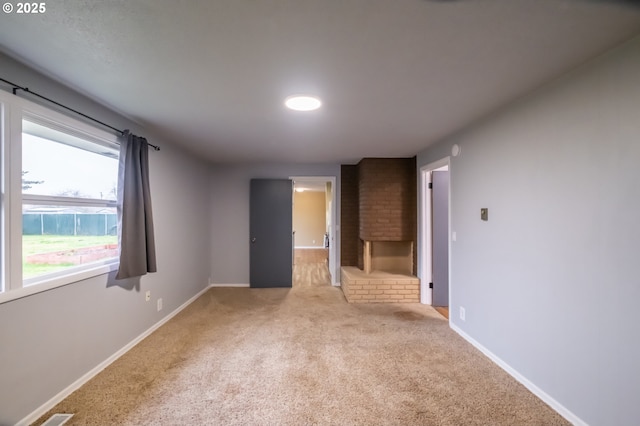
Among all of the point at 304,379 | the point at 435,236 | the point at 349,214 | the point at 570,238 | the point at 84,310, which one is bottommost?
the point at 304,379

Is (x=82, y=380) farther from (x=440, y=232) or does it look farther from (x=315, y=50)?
(x=440, y=232)

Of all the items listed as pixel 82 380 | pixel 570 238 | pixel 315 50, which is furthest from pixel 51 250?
pixel 570 238

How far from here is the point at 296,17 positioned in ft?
4.05

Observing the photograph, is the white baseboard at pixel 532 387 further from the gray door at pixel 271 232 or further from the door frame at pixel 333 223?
the gray door at pixel 271 232

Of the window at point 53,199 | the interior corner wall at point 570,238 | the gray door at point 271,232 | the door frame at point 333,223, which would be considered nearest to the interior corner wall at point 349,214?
the door frame at point 333,223

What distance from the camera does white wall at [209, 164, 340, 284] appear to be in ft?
16.0

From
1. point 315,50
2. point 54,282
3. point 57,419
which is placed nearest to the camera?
point 315,50

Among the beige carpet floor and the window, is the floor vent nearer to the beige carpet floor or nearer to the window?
the beige carpet floor

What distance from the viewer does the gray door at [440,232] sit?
389 centimetres

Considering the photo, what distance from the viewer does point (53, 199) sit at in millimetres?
1920

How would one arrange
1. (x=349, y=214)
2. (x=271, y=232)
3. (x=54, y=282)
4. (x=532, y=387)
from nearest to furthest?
(x=54, y=282), (x=532, y=387), (x=271, y=232), (x=349, y=214)

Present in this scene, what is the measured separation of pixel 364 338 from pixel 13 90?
3332mm

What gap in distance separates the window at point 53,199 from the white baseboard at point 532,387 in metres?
3.49

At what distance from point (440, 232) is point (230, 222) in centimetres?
352
